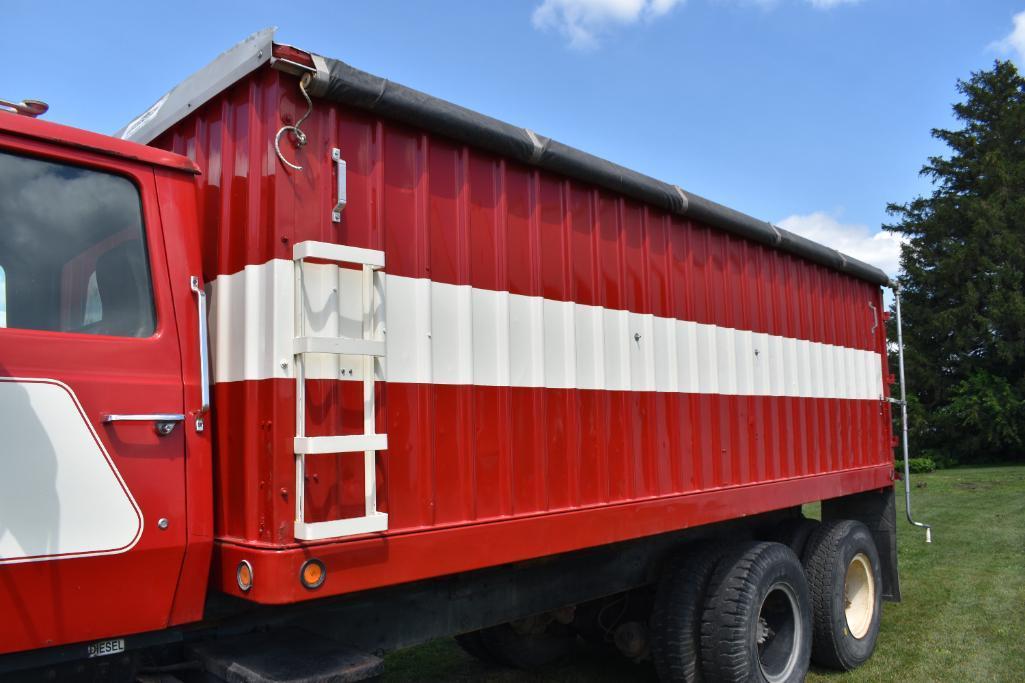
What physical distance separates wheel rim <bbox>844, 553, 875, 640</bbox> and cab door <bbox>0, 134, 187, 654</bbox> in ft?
17.4

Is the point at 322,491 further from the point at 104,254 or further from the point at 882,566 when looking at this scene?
the point at 882,566

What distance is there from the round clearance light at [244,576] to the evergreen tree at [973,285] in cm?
2978

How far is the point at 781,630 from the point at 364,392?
11.9 feet

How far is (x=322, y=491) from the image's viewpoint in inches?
113

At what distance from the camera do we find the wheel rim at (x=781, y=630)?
519cm

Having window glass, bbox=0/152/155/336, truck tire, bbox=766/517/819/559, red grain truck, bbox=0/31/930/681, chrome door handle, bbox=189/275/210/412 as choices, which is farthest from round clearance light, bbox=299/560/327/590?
truck tire, bbox=766/517/819/559

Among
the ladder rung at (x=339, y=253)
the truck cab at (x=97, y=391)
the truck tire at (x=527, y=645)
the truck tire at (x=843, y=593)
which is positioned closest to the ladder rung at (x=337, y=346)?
the ladder rung at (x=339, y=253)

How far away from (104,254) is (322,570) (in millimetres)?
1300

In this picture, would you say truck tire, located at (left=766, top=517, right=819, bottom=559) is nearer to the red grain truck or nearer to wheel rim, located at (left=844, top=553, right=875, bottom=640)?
wheel rim, located at (left=844, top=553, right=875, bottom=640)

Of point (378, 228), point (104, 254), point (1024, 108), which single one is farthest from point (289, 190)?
point (1024, 108)

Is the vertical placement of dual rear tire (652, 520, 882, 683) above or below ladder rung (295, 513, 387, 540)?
below

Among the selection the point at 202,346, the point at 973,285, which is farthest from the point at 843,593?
the point at 973,285

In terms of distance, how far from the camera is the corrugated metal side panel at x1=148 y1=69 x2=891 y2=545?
293 centimetres

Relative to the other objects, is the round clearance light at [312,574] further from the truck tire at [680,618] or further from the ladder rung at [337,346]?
the truck tire at [680,618]
